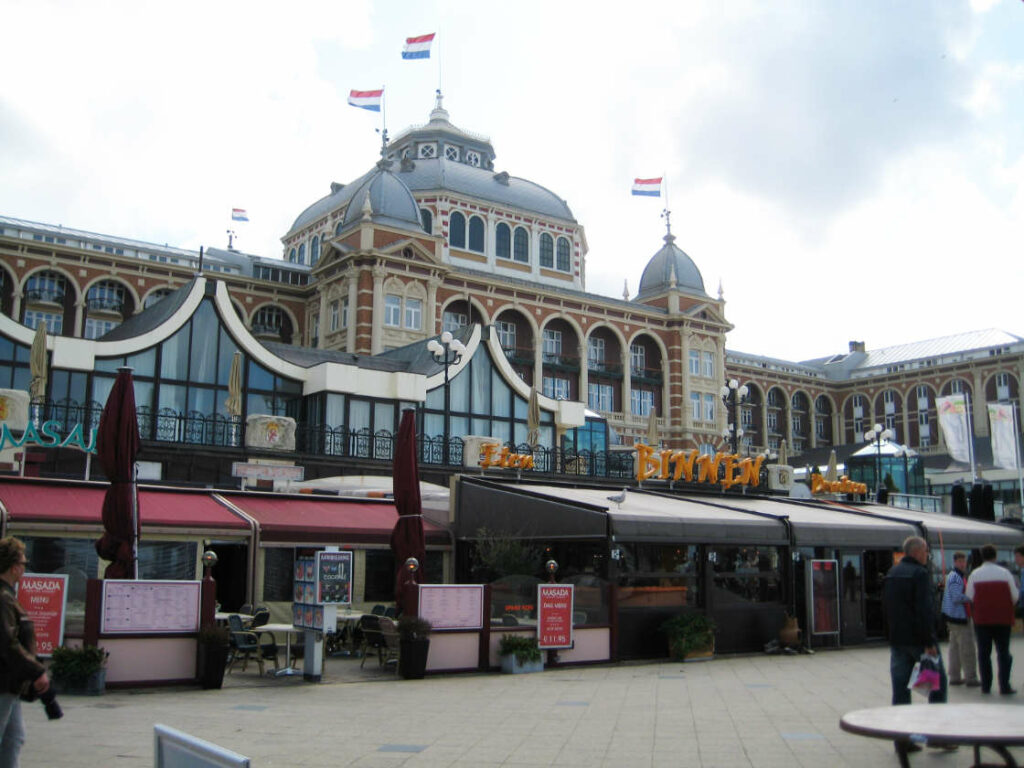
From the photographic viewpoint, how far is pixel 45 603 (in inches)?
516

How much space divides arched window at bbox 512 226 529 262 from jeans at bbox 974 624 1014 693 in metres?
52.7

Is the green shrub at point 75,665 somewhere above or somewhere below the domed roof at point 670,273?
below

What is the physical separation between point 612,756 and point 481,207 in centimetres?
5521

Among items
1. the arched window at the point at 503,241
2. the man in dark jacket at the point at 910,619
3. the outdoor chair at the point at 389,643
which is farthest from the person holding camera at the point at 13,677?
the arched window at the point at 503,241

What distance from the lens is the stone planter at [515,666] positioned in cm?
1534

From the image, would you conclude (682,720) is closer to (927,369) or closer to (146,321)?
(146,321)

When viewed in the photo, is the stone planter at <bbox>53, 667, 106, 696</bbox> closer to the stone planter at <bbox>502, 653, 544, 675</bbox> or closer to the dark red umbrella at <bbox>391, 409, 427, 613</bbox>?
the dark red umbrella at <bbox>391, 409, 427, 613</bbox>

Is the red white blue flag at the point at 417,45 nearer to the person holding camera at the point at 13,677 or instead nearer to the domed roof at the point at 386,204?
the domed roof at the point at 386,204

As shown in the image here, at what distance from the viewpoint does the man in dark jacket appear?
8.87m

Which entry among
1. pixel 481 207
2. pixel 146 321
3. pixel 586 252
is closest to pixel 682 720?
pixel 146 321

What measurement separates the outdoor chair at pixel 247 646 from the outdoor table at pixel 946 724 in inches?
397

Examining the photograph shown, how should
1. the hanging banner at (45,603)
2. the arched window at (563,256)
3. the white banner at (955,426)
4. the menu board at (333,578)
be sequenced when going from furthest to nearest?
the arched window at (563,256)
the white banner at (955,426)
the menu board at (333,578)
the hanging banner at (45,603)

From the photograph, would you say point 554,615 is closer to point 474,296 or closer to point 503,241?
point 474,296

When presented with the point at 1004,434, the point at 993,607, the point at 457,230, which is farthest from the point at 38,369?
the point at 457,230
